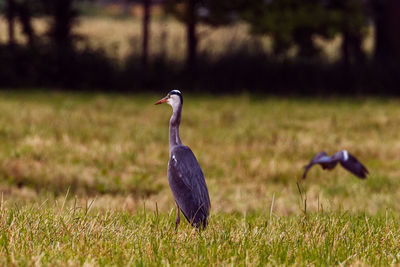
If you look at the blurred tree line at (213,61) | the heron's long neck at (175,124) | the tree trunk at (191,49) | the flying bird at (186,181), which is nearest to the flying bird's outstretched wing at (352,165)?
the flying bird at (186,181)

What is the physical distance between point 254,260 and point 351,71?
1761 centimetres

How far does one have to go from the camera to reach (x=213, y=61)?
64.8 feet

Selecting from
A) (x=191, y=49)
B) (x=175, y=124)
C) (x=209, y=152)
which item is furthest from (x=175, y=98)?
(x=191, y=49)

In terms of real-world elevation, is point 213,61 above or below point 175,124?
below

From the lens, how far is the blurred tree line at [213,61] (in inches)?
754

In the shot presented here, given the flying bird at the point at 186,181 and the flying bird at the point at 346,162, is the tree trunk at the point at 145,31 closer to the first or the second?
the flying bird at the point at 346,162

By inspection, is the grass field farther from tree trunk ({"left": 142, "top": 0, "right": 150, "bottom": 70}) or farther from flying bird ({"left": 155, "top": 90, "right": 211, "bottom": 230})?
tree trunk ({"left": 142, "top": 0, "right": 150, "bottom": 70})

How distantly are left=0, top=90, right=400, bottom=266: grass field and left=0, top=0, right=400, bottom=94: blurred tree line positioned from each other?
1.93 meters

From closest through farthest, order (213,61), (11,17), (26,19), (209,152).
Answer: (209,152)
(213,61)
(11,17)
(26,19)

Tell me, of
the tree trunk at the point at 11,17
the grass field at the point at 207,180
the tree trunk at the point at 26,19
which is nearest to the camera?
the grass field at the point at 207,180

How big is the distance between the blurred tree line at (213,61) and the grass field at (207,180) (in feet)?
6.33

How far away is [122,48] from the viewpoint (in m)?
21.7

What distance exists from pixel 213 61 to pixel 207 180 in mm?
12073

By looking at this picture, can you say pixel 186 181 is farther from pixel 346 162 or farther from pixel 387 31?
pixel 387 31
